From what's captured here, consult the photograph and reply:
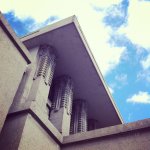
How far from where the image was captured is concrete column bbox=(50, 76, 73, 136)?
22.7ft

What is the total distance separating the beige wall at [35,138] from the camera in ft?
15.6

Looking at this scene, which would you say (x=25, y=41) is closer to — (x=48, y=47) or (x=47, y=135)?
(x=48, y=47)

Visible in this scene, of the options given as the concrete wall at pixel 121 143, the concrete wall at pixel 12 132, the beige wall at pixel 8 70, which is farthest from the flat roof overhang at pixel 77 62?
the concrete wall at pixel 12 132

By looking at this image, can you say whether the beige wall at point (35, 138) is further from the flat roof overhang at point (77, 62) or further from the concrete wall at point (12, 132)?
the flat roof overhang at point (77, 62)

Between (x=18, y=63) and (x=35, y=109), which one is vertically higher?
(x=18, y=63)

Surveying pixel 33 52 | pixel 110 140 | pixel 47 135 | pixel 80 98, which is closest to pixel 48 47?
pixel 33 52

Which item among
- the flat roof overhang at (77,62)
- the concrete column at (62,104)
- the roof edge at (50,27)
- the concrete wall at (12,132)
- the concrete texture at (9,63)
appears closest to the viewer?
the concrete wall at (12,132)

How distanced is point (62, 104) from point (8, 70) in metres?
2.80

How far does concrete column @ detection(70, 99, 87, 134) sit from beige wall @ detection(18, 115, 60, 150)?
2667 millimetres

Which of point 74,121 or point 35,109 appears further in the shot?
point 74,121

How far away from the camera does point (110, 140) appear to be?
217 inches

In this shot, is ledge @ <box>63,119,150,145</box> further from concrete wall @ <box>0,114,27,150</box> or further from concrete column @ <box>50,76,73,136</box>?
concrete wall @ <box>0,114,27,150</box>

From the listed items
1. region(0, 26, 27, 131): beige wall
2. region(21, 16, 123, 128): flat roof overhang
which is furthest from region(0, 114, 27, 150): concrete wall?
region(21, 16, 123, 128): flat roof overhang

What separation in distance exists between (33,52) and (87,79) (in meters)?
2.26
